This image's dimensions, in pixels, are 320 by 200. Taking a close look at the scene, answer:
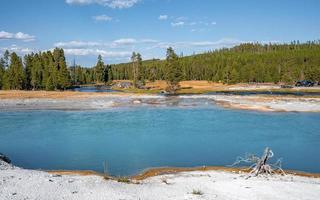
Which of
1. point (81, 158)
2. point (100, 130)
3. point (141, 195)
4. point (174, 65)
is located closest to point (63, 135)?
point (100, 130)

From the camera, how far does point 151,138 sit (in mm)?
39906

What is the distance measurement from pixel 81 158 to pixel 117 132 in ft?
42.4

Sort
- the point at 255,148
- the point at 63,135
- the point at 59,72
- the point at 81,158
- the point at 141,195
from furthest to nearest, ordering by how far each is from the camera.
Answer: the point at 59,72
the point at 63,135
the point at 255,148
the point at 81,158
the point at 141,195

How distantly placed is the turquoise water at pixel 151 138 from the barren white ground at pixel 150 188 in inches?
246

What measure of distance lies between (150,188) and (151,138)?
68.5 feet

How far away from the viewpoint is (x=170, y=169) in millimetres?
26328

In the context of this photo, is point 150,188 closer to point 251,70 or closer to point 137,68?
point 137,68

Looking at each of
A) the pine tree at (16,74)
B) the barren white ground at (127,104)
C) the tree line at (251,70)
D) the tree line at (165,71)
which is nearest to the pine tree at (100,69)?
the tree line at (165,71)

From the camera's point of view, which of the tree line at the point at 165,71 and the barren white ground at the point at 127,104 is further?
the tree line at the point at 165,71

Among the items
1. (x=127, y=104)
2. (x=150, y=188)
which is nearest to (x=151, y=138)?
(x=150, y=188)

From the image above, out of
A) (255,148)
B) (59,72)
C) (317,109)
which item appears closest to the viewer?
(255,148)

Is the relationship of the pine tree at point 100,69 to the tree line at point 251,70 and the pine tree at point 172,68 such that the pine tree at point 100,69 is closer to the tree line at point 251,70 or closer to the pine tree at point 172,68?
the tree line at point 251,70

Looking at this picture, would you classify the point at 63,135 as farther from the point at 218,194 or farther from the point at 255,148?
the point at 218,194

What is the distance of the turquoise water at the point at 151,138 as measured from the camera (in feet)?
97.7
